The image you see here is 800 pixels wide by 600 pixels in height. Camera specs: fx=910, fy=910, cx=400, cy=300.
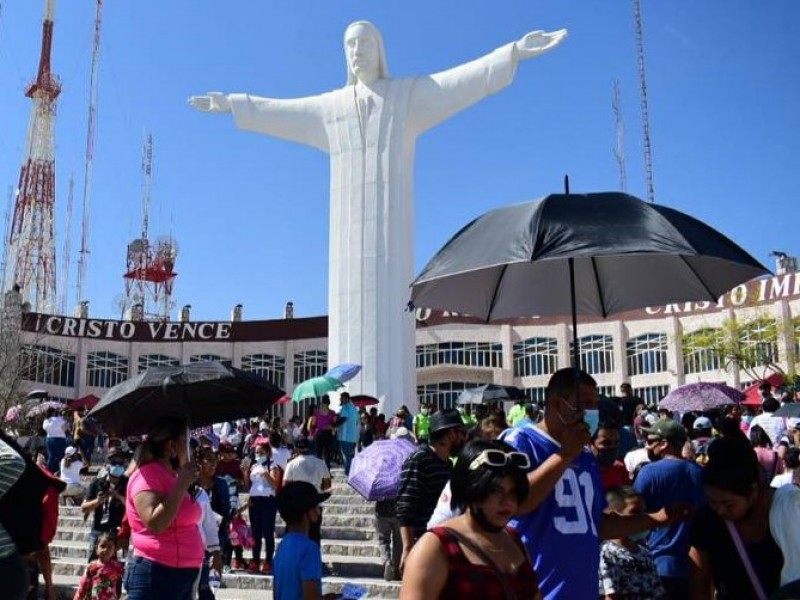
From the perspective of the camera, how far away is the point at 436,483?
5.93 m

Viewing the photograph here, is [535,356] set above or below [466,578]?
above

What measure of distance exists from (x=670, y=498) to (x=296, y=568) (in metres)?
2.27

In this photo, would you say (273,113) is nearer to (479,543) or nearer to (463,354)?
(479,543)

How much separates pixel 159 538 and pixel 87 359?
48.1 metres

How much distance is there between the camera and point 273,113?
976 inches

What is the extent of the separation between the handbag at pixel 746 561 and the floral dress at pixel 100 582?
18.9 feet

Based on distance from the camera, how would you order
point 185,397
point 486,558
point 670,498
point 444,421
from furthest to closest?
point 185,397
point 444,421
point 670,498
point 486,558

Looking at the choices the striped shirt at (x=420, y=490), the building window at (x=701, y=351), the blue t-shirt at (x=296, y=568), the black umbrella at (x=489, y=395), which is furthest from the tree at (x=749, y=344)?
the blue t-shirt at (x=296, y=568)

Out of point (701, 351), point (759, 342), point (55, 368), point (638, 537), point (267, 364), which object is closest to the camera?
point (638, 537)

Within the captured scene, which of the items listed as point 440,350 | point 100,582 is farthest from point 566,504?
point 440,350

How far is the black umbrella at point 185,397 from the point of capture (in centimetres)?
622

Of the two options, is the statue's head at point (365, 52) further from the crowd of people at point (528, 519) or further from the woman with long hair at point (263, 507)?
the crowd of people at point (528, 519)

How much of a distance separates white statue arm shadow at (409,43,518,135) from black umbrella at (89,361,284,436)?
677 inches

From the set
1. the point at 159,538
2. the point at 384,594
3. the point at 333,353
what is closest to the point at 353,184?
the point at 333,353
